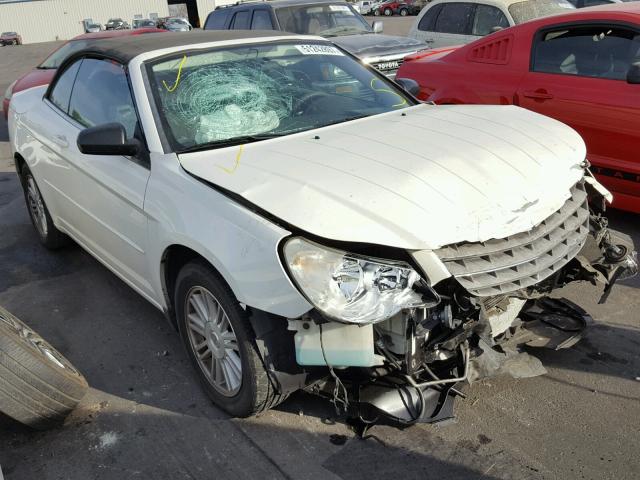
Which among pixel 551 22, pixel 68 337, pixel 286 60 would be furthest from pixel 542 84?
pixel 68 337

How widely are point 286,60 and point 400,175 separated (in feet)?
5.41

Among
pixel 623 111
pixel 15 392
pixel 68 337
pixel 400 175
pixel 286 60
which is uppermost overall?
pixel 286 60

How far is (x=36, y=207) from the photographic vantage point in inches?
212

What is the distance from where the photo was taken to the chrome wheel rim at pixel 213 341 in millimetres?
2949

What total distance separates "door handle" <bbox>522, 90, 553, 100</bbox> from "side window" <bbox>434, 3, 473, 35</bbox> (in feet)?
14.0

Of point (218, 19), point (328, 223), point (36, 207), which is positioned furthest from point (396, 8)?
point (328, 223)

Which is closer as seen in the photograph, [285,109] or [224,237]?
[224,237]

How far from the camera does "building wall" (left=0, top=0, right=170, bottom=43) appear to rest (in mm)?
53812

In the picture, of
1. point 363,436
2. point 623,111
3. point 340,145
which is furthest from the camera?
point 623,111

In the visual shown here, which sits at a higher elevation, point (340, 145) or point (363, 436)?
point (340, 145)

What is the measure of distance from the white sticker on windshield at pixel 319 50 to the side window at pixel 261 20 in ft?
17.9

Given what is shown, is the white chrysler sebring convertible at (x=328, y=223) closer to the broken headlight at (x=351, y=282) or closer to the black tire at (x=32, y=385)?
the broken headlight at (x=351, y=282)

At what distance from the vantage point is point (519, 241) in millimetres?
2676

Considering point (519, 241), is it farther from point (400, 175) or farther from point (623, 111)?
point (623, 111)
